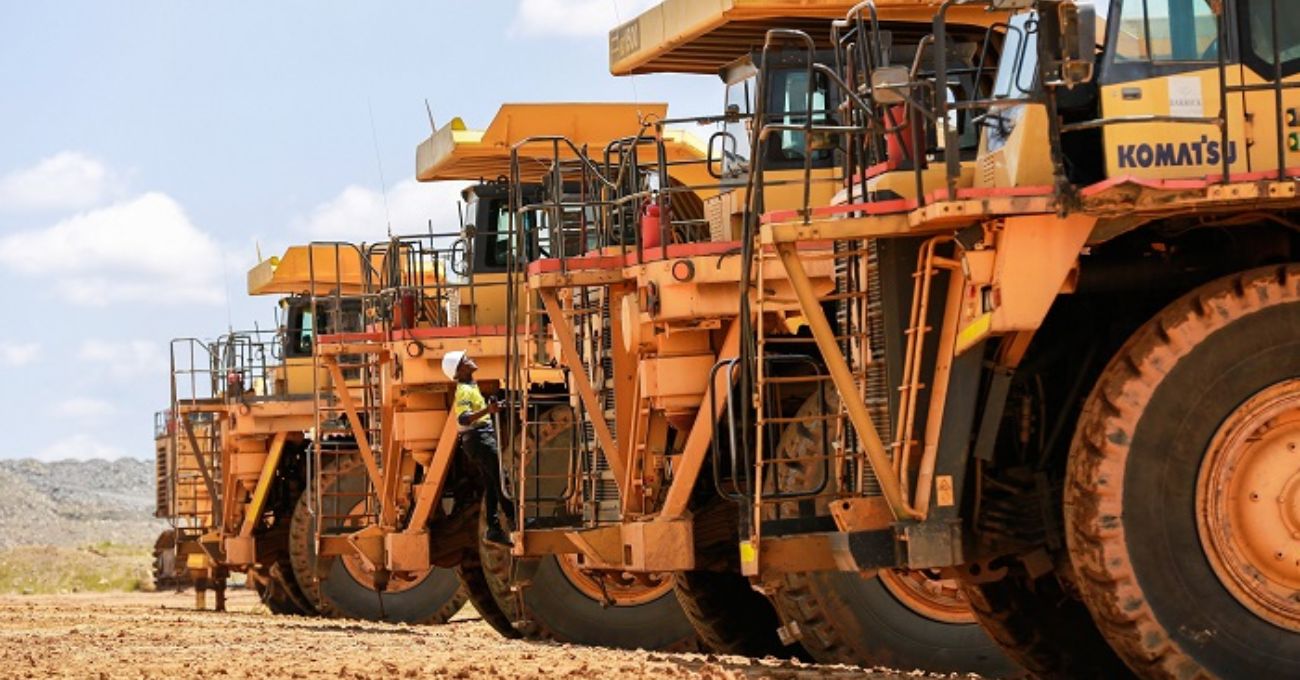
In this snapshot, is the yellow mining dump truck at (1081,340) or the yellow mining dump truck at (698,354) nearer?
the yellow mining dump truck at (1081,340)

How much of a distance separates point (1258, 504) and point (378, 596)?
1533 cm

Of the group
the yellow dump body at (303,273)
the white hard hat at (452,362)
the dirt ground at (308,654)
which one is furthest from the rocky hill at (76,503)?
the white hard hat at (452,362)

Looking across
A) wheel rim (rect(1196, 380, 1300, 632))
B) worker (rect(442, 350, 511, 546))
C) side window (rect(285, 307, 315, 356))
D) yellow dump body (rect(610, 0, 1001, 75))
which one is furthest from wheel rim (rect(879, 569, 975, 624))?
side window (rect(285, 307, 315, 356))

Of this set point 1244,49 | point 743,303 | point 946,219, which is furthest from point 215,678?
point 1244,49

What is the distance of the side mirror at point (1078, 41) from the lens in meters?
10.0

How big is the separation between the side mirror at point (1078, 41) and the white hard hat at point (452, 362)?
10818 mm

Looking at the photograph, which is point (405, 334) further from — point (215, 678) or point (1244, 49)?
point (1244, 49)

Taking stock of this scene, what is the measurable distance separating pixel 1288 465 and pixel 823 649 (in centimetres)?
397

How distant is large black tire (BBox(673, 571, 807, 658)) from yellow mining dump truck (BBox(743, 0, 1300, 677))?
4.10m

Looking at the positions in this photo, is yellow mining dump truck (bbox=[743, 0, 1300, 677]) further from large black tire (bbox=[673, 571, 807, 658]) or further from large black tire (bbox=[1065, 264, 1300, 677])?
large black tire (bbox=[673, 571, 807, 658])

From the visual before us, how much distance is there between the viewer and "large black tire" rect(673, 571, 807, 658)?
1620 centimetres

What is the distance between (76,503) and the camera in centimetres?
8931

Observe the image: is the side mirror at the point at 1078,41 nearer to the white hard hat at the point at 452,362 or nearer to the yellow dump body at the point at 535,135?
the yellow dump body at the point at 535,135

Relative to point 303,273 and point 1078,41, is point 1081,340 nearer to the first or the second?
point 1078,41
